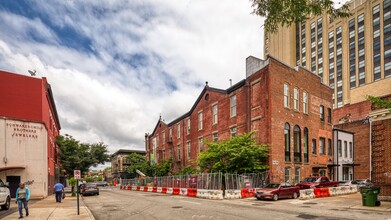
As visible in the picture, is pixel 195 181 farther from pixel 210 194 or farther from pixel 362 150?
pixel 362 150

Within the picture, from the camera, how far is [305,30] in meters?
87.9

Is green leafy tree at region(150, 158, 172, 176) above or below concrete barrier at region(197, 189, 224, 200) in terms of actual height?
below

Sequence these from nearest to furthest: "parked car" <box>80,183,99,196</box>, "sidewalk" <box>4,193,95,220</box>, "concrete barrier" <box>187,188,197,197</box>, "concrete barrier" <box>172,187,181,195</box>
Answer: "sidewalk" <box>4,193,95,220</box>, "concrete barrier" <box>187,188,197,197</box>, "concrete barrier" <box>172,187,181,195</box>, "parked car" <box>80,183,99,196</box>

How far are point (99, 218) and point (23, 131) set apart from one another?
17.2 m

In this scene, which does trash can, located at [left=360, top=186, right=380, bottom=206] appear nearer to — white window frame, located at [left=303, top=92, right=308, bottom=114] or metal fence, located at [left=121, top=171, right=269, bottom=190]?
metal fence, located at [left=121, top=171, right=269, bottom=190]

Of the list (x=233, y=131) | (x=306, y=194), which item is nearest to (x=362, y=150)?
(x=233, y=131)

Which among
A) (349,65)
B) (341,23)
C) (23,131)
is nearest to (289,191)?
(23,131)

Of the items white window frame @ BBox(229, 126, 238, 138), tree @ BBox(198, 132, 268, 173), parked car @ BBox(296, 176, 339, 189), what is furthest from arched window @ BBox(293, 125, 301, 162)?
white window frame @ BBox(229, 126, 238, 138)

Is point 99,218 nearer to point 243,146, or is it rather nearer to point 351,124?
point 243,146

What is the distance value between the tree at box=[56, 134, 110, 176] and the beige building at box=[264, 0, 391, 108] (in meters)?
47.5

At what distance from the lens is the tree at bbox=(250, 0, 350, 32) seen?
8.71 m

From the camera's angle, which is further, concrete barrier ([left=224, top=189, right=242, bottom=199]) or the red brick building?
the red brick building

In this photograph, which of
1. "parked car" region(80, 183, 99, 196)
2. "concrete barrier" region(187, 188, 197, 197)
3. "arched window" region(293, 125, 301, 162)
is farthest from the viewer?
"parked car" region(80, 183, 99, 196)

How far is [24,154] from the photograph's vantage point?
86.7 ft
